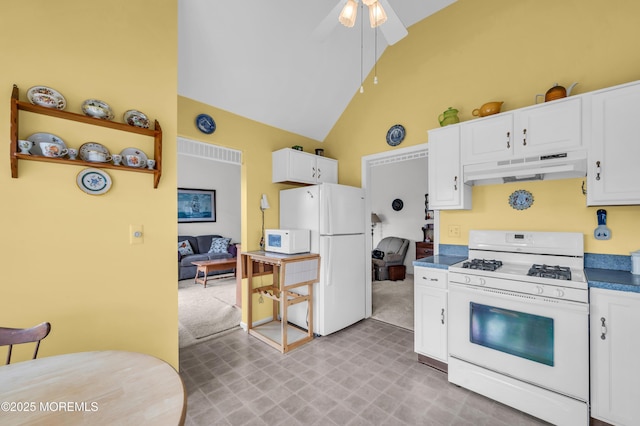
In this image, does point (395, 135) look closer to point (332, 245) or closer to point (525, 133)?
point (525, 133)

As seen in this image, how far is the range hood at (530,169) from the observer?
6.40 ft

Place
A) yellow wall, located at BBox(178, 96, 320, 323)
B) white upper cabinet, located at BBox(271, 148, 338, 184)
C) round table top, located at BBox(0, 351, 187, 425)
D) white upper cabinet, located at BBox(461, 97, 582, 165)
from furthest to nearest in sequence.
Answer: white upper cabinet, located at BBox(271, 148, 338, 184), yellow wall, located at BBox(178, 96, 320, 323), white upper cabinet, located at BBox(461, 97, 582, 165), round table top, located at BBox(0, 351, 187, 425)

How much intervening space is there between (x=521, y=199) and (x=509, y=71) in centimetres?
124

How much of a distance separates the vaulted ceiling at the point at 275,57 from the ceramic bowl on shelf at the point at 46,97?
4.20ft

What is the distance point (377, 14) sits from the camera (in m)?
1.61

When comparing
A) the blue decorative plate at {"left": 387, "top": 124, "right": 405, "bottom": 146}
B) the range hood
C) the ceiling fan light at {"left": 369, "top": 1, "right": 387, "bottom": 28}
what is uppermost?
the ceiling fan light at {"left": 369, "top": 1, "right": 387, "bottom": 28}

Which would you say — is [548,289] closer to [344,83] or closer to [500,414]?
[500,414]

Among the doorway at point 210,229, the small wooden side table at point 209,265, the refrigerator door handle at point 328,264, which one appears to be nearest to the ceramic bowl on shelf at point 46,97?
the doorway at point 210,229

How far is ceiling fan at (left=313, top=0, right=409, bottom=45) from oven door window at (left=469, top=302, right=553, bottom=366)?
214 centimetres

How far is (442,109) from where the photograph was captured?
2883 mm

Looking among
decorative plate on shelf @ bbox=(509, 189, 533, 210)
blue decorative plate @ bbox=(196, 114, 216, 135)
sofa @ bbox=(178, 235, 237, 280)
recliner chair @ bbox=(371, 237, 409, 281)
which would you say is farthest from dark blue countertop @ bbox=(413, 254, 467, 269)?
sofa @ bbox=(178, 235, 237, 280)

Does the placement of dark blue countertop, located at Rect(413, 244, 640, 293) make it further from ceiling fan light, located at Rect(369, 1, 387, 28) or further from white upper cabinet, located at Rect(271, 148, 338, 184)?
ceiling fan light, located at Rect(369, 1, 387, 28)

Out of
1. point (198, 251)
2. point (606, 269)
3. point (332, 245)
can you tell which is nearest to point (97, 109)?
point (332, 245)

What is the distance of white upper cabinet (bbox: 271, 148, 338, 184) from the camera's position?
3314 mm
